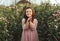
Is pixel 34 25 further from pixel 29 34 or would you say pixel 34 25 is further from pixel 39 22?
pixel 39 22

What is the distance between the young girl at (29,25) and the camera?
251 inches

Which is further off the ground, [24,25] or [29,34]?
[24,25]

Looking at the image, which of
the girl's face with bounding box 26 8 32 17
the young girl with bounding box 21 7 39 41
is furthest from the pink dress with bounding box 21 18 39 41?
the girl's face with bounding box 26 8 32 17

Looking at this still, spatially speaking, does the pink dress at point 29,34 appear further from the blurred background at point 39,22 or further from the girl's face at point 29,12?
the blurred background at point 39,22

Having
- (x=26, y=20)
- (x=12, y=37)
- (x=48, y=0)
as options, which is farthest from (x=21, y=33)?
(x=48, y=0)

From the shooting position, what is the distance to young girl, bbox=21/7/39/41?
20.9ft

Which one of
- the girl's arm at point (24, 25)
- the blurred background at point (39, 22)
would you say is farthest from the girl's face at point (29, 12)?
the blurred background at point (39, 22)

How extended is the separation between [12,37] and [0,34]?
0.29 m

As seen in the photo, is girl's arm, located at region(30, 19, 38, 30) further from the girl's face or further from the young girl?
the girl's face

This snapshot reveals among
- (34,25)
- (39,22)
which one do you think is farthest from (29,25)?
(39,22)

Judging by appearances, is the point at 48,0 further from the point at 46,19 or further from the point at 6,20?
the point at 6,20

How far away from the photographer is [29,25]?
21.0 ft

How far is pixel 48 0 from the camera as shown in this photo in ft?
25.5

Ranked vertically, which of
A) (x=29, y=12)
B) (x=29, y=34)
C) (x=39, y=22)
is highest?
(x=29, y=12)
